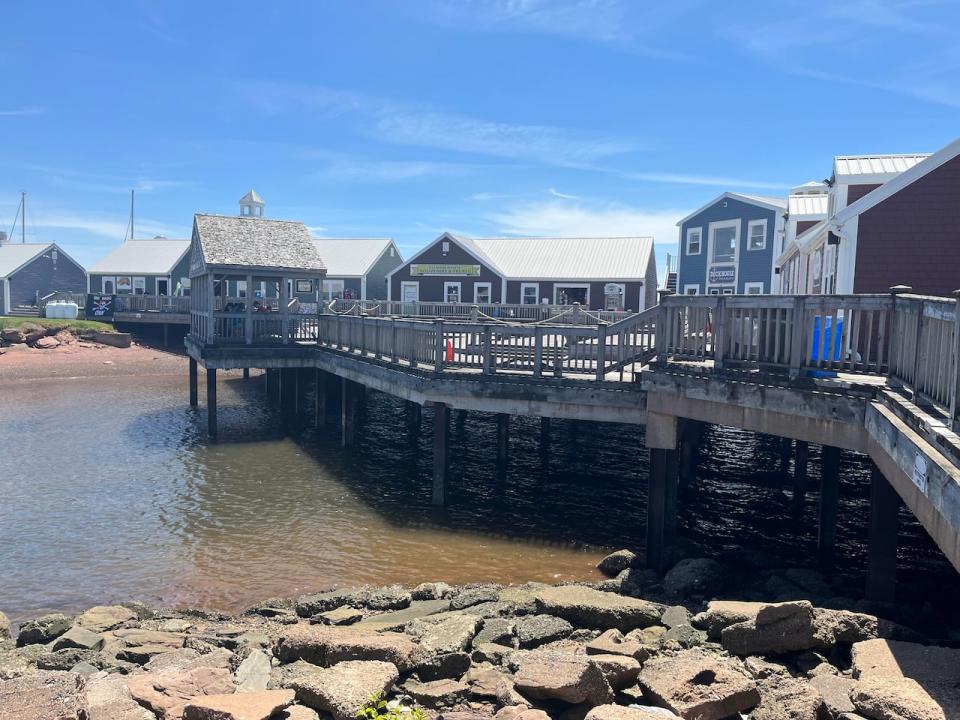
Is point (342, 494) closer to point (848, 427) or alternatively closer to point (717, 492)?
point (717, 492)

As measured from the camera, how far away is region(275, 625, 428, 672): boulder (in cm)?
722

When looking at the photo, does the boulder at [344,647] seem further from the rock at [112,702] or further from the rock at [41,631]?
the rock at [41,631]

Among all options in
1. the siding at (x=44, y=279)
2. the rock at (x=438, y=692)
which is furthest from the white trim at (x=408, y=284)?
the rock at (x=438, y=692)

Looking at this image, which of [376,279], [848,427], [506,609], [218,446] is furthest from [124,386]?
[848,427]

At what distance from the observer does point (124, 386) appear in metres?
35.3

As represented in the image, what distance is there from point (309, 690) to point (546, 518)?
29.2ft

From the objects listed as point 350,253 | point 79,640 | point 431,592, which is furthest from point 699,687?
point 350,253

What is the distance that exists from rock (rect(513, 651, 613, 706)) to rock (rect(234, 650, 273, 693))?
2430 millimetres

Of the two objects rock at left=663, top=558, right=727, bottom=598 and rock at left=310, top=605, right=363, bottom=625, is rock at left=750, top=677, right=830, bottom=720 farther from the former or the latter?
rock at left=310, top=605, right=363, bottom=625

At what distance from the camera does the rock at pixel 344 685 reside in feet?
20.6

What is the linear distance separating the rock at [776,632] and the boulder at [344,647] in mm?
3135

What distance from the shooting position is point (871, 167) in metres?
19.0

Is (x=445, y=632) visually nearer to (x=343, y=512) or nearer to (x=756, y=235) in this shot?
(x=343, y=512)

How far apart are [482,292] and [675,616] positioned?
3584 cm
